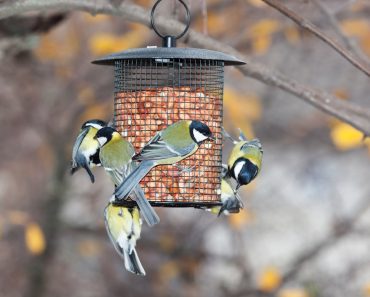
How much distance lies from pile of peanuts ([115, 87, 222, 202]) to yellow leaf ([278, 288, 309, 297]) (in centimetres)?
329

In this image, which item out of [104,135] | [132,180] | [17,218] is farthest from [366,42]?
[132,180]

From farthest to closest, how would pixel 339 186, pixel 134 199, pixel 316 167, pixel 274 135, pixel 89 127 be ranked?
pixel 339 186 < pixel 316 167 < pixel 274 135 < pixel 89 127 < pixel 134 199

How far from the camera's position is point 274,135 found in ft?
27.9

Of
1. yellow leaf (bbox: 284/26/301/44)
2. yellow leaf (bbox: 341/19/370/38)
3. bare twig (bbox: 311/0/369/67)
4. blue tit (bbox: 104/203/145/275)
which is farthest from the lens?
yellow leaf (bbox: 341/19/370/38)

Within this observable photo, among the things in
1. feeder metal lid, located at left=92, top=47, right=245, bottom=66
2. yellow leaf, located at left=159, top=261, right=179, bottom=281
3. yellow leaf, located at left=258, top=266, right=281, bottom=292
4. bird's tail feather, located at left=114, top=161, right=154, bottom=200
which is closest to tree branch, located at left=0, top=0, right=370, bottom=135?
feeder metal lid, located at left=92, top=47, right=245, bottom=66

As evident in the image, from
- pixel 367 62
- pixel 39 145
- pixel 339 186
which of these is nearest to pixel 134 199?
pixel 367 62

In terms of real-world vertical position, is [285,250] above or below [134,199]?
above

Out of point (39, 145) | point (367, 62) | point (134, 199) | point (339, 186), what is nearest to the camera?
point (134, 199)

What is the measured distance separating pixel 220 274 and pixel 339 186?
2289 mm

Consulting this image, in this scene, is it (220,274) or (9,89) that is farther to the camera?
(220,274)

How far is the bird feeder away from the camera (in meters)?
3.57

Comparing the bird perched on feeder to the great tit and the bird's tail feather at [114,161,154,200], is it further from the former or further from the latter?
the bird's tail feather at [114,161,154,200]

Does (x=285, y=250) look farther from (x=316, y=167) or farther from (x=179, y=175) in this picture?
(x=179, y=175)

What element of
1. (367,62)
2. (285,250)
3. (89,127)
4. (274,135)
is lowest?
(89,127)
